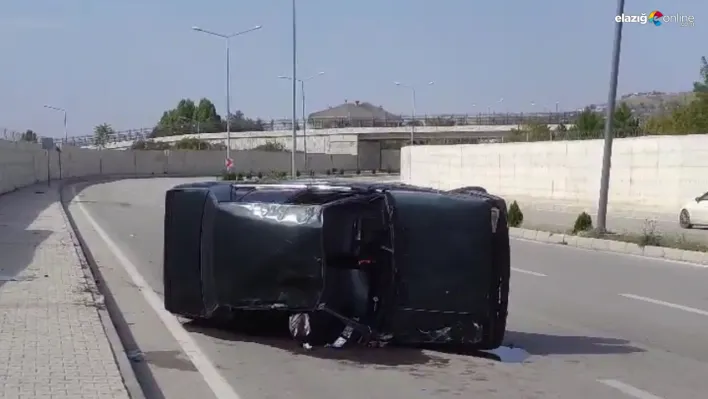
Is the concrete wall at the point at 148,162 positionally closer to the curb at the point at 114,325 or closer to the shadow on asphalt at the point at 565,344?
the curb at the point at 114,325

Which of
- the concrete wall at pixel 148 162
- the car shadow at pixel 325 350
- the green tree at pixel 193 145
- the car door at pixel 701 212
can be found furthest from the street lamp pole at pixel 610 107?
the green tree at pixel 193 145

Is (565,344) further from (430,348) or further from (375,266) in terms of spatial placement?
(375,266)

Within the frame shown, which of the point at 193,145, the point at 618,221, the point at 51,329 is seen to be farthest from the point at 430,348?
the point at 193,145

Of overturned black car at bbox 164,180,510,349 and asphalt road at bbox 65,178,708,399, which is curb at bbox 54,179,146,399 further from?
overturned black car at bbox 164,180,510,349

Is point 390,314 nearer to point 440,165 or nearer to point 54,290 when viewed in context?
point 54,290

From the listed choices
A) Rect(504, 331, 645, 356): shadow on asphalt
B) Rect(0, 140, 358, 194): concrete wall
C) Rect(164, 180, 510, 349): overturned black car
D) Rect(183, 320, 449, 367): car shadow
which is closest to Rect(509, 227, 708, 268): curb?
Rect(504, 331, 645, 356): shadow on asphalt

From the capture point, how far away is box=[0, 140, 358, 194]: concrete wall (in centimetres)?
5809

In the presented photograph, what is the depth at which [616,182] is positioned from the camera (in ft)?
125

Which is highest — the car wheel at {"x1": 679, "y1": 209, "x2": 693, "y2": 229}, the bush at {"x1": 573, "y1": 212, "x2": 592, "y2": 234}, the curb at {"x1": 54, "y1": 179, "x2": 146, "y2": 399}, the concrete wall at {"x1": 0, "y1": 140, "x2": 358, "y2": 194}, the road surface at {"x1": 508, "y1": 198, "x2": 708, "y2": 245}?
the curb at {"x1": 54, "y1": 179, "x2": 146, "y2": 399}

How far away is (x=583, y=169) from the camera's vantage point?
4075cm

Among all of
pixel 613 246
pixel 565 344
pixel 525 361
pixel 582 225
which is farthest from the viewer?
pixel 582 225

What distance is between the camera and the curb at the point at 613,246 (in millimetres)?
18984

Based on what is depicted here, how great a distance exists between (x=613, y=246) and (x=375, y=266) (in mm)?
13165

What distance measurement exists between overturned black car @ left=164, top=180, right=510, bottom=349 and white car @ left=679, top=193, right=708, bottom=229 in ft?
66.1
